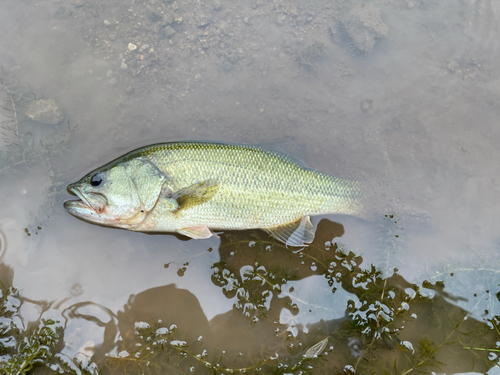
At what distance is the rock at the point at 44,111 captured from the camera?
3963mm

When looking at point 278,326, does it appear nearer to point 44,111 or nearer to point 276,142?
point 276,142

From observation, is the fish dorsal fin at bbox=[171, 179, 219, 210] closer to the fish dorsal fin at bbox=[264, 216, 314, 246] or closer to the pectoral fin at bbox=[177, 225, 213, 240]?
the pectoral fin at bbox=[177, 225, 213, 240]

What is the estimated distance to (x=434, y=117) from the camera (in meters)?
4.43

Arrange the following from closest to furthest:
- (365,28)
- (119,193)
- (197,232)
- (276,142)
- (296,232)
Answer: (119,193) → (197,232) → (296,232) → (276,142) → (365,28)

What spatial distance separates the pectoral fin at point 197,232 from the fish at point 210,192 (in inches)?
0.5

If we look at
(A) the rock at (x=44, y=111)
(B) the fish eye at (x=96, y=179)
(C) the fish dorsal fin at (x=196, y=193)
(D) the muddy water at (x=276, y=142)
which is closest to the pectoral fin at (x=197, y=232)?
(C) the fish dorsal fin at (x=196, y=193)

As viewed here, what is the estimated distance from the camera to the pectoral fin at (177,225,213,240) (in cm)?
371

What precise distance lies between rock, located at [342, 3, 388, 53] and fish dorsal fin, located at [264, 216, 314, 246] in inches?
115

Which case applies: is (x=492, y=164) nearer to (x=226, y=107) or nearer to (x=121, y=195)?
(x=226, y=107)

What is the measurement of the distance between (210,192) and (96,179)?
1.42 meters

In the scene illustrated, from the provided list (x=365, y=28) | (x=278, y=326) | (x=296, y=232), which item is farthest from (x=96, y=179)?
(x=365, y=28)

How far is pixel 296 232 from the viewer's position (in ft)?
12.8

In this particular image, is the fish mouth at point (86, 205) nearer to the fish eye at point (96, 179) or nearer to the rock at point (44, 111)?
the fish eye at point (96, 179)

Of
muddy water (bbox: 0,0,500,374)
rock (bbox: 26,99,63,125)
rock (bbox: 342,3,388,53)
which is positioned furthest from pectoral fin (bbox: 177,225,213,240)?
rock (bbox: 342,3,388,53)
